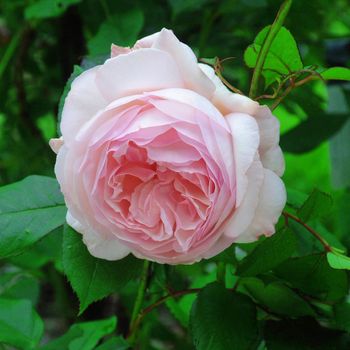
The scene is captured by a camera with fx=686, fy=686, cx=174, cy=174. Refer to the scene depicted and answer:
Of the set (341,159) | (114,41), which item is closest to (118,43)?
(114,41)

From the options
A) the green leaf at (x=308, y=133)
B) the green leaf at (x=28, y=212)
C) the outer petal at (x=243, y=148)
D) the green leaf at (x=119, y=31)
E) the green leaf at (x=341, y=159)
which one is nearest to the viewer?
the outer petal at (x=243, y=148)

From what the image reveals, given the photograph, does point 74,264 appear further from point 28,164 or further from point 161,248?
point 28,164

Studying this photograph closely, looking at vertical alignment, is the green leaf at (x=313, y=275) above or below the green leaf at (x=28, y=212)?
below

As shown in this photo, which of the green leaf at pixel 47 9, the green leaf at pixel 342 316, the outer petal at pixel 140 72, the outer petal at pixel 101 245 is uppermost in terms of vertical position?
the outer petal at pixel 140 72

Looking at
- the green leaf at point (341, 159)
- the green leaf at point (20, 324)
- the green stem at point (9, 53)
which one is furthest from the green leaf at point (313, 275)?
the green leaf at point (341, 159)

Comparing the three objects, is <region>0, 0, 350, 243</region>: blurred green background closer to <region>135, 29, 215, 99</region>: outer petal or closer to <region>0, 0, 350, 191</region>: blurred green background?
<region>0, 0, 350, 191</region>: blurred green background

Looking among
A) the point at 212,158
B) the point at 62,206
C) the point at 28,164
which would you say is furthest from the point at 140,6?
the point at 212,158

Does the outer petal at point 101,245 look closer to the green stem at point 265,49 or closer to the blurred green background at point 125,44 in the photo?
the green stem at point 265,49
